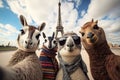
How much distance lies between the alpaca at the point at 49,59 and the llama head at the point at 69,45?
5 centimetres

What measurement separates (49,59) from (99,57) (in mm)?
276

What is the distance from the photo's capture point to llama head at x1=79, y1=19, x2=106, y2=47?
84 cm

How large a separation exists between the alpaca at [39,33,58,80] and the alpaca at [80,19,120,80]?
18 centimetres

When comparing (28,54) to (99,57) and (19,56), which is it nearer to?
(19,56)

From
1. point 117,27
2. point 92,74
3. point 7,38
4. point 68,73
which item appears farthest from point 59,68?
point 117,27

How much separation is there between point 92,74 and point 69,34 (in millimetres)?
257

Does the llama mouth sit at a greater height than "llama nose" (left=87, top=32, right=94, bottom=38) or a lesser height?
lesser

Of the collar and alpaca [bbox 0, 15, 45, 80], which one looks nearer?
alpaca [bbox 0, 15, 45, 80]

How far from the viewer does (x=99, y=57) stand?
85cm

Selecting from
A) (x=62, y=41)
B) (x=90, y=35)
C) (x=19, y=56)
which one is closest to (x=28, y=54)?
(x=19, y=56)

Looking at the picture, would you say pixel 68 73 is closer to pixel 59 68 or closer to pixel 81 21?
pixel 59 68

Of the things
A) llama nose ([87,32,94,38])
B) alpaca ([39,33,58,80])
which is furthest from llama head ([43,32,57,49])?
llama nose ([87,32,94,38])

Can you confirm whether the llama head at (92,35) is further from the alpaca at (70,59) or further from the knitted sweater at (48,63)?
the knitted sweater at (48,63)

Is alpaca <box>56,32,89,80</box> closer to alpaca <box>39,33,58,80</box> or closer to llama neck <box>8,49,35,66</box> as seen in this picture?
alpaca <box>39,33,58,80</box>
